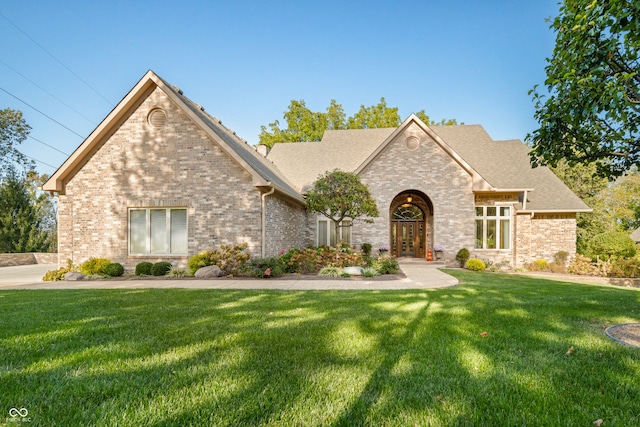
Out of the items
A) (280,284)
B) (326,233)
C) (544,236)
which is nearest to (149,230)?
(280,284)

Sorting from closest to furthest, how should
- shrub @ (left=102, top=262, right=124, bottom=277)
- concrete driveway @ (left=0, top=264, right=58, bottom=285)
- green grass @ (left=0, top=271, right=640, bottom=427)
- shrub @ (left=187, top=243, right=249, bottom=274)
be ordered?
green grass @ (left=0, top=271, right=640, bottom=427) → shrub @ (left=187, top=243, right=249, bottom=274) → concrete driveway @ (left=0, top=264, right=58, bottom=285) → shrub @ (left=102, top=262, right=124, bottom=277)

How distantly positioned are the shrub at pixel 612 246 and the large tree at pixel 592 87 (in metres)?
13.0

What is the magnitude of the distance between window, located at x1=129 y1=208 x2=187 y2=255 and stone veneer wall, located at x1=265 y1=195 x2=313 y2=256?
3.26 metres

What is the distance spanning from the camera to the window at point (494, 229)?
17.7 meters

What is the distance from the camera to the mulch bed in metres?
4.41

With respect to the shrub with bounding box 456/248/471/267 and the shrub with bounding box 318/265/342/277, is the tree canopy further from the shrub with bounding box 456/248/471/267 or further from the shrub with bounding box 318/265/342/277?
the shrub with bounding box 318/265/342/277

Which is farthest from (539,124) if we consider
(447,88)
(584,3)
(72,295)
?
(447,88)

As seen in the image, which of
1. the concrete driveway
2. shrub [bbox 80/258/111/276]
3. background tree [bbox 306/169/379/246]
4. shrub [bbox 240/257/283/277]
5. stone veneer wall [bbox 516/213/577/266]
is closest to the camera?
shrub [bbox 240/257/283/277]

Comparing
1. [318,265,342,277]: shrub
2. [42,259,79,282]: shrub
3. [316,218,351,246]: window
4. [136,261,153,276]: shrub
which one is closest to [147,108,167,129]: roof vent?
[136,261,153,276]: shrub

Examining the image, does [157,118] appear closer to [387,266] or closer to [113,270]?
[113,270]

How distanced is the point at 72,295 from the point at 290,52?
49.1ft

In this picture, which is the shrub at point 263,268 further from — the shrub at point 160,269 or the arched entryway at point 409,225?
the arched entryway at point 409,225

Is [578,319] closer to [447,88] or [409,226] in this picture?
[409,226]

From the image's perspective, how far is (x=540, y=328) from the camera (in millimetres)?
4949
